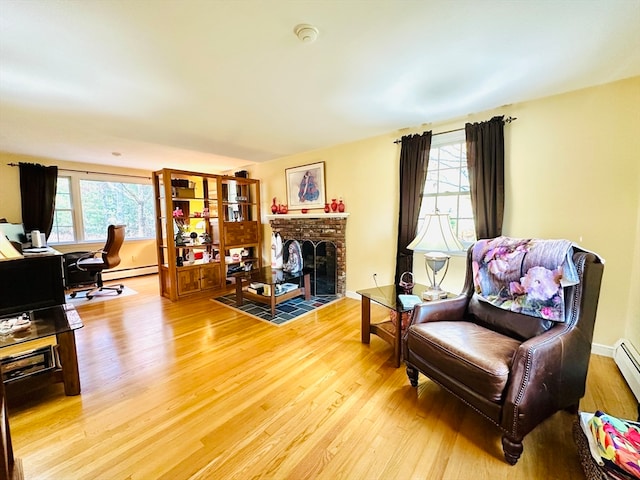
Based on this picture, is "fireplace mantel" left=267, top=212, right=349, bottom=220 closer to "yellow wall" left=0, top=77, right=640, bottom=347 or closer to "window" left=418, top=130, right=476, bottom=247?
"window" left=418, top=130, right=476, bottom=247

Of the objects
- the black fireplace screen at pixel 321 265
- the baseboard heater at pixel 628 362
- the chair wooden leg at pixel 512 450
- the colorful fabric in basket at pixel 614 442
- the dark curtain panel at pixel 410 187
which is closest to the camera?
the colorful fabric in basket at pixel 614 442

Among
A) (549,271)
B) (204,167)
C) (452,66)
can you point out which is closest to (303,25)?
(452,66)

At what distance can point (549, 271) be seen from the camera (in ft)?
5.17

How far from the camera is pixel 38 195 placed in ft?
14.5

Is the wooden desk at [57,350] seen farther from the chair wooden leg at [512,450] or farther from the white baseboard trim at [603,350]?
the white baseboard trim at [603,350]

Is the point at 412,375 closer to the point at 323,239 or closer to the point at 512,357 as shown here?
the point at 512,357

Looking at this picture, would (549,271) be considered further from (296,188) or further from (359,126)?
(296,188)

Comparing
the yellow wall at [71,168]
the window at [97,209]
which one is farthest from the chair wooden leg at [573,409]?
the window at [97,209]

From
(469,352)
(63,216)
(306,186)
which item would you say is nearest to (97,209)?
(63,216)

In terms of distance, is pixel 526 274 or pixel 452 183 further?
pixel 452 183

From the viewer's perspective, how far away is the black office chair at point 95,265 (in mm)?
4193

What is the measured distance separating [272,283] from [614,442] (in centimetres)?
280

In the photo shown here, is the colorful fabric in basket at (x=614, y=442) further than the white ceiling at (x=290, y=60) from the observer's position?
No

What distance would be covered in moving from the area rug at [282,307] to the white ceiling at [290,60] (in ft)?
7.52
